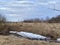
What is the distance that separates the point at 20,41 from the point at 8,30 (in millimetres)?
2683

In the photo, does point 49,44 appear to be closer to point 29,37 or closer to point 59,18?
point 29,37

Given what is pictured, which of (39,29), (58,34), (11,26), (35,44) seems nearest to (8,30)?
(11,26)

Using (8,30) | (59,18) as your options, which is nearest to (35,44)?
(8,30)

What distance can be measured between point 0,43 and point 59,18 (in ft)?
33.5

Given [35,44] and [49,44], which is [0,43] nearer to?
[35,44]

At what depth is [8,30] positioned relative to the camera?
35.9 ft

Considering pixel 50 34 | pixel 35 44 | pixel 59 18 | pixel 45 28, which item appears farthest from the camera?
pixel 59 18

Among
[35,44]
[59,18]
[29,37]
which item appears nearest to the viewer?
[35,44]

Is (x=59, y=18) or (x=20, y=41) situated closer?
(x=20, y=41)

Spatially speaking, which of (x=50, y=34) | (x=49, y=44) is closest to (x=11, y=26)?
(x=50, y=34)

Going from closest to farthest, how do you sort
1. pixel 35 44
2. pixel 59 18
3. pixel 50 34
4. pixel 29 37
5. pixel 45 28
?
pixel 35 44 < pixel 29 37 < pixel 50 34 < pixel 45 28 < pixel 59 18

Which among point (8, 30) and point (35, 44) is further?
point (8, 30)

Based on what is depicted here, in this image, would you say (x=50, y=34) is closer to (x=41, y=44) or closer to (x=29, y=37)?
(x=29, y=37)

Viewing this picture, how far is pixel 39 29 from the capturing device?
424 inches
